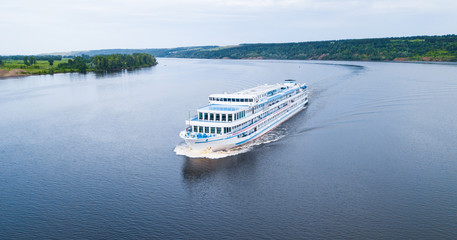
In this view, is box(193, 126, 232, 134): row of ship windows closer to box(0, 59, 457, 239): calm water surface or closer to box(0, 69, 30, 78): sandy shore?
box(0, 59, 457, 239): calm water surface

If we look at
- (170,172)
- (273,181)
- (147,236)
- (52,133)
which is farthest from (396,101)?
(52,133)

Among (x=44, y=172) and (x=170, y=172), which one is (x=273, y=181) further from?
(x=44, y=172)

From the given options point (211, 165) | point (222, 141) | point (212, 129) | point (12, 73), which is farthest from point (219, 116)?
point (12, 73)

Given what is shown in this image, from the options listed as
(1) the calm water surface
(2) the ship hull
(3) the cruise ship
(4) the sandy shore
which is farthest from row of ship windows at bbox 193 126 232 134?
(4) the sandy shore

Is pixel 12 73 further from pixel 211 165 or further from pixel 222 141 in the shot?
pixel 211 165

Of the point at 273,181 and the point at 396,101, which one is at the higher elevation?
the point at 396,101
